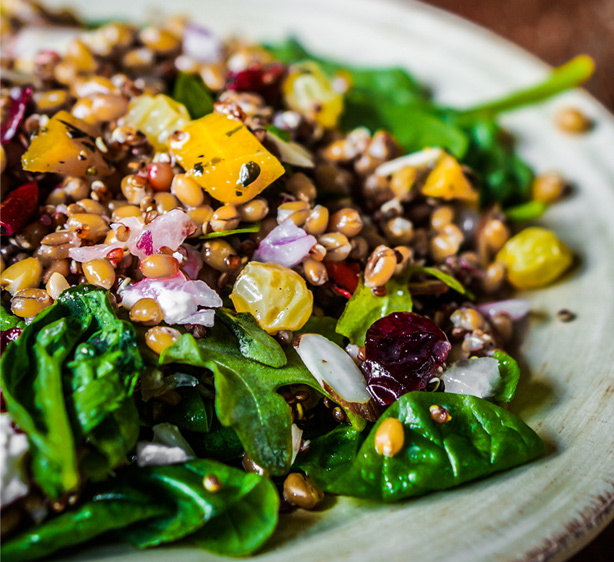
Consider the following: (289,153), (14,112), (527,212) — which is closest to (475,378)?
(289,153)

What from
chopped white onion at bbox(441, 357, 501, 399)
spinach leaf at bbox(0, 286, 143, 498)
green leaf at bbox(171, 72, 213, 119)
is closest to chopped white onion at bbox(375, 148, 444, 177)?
green leaf at bbox(171, 72, 213, 119)

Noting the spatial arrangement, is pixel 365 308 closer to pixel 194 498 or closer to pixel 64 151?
pixel 194 498

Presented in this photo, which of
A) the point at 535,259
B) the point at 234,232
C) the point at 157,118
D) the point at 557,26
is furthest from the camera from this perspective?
the point at 557,26

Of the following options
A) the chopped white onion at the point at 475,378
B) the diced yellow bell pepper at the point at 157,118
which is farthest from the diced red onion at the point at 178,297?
the chopped white onion at the point at 475,378

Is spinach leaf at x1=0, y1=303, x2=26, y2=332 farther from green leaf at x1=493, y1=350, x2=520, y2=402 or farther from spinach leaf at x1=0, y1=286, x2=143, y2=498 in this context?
green leaf at x1=493, y1=350, x2=520, y2=402

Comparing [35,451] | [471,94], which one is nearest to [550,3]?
[471,94]

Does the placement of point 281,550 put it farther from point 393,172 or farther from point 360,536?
point 393,172

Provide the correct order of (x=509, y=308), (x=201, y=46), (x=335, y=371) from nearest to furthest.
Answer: (x=335, y=371) → (x=509, y=308) → (x=201, y=46)

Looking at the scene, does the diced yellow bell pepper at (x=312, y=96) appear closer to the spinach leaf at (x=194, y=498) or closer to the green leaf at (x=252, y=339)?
the green leaf at (x=252, y=339)
